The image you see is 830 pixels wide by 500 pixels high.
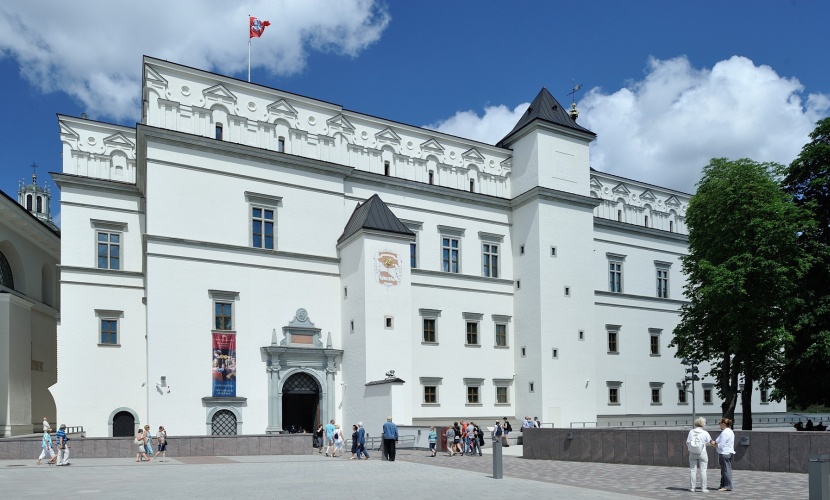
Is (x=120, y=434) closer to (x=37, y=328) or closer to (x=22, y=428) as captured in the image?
(x=22, y=428)

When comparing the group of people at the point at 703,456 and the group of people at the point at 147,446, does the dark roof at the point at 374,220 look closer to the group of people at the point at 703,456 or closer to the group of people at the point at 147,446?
the group of people at the point at 147,446

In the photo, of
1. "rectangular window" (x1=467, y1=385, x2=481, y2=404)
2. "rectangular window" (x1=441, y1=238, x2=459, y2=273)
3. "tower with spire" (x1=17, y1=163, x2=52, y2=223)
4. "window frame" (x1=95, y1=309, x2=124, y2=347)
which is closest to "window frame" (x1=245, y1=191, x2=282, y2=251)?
"window frame" (x1=95, y1=309, x2=124, y2=347)

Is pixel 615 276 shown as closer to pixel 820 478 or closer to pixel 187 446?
pixel 187 446

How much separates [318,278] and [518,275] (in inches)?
492

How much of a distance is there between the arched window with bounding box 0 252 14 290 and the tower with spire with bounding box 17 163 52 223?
59.7 metres

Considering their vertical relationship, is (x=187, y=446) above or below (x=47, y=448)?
below

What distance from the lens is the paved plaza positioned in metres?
15.9

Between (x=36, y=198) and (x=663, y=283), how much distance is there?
258 ft

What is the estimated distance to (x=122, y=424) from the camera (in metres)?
34.6

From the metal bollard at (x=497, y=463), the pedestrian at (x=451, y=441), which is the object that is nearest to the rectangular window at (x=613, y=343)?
the pedestrian at (x=451, y=441)

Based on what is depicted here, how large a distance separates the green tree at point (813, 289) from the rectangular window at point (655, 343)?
1574 cm

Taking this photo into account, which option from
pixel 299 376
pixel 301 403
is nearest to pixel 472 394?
pixel 301 403

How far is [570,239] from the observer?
44.1 metres

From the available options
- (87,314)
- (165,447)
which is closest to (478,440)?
(165,447)
